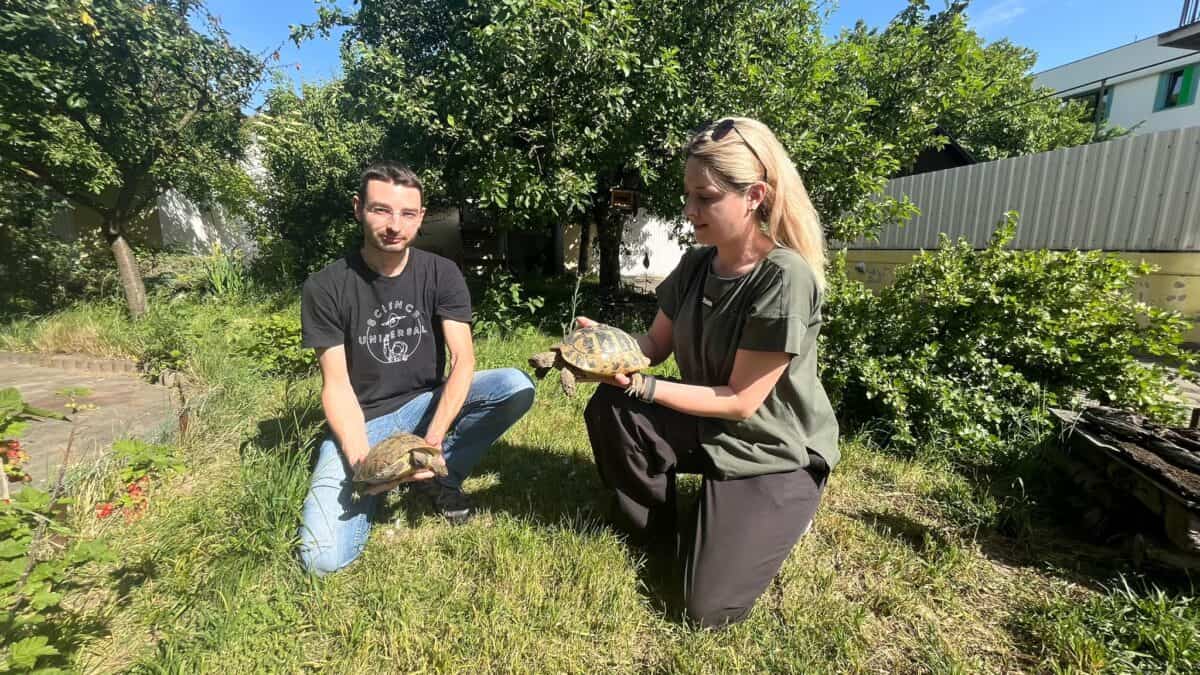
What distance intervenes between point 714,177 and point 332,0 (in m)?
7.58

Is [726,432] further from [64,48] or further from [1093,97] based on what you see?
[1093,97]

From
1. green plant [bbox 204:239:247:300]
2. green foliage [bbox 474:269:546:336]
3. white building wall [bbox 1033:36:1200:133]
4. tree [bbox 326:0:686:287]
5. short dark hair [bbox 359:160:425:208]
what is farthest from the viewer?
white building wall [bbox 1033:36:1200:133]

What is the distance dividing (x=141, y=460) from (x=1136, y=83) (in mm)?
36565

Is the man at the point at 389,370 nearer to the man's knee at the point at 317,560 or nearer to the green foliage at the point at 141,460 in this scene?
the man's knee at the point at 317,560

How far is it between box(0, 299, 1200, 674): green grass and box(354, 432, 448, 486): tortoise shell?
43 cm

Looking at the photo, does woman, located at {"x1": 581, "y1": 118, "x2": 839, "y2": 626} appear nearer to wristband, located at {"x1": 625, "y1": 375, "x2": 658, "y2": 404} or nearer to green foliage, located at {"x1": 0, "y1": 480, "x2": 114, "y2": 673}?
wristband, located at {"x1": 625, "y1": 375, "x2": 658, "y2": 404}

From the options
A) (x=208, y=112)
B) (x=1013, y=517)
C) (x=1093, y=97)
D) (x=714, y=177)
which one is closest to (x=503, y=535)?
(x=714, y=177)

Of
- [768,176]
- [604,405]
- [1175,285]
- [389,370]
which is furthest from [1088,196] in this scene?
[389,370]

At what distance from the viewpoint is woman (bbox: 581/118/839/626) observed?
6.95 ft

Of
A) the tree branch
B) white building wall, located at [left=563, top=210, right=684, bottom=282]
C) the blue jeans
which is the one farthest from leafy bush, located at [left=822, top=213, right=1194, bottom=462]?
white building wall, located at [left=563, top=210, right=684, bottom=282]

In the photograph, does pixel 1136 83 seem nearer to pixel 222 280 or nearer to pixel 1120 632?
pixel 1120 632

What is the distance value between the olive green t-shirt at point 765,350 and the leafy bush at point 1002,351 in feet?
5.05

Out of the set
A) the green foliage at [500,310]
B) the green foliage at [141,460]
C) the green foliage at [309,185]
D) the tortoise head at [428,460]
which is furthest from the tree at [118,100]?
the tortoise head at [428,460]

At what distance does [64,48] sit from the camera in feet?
18.4
